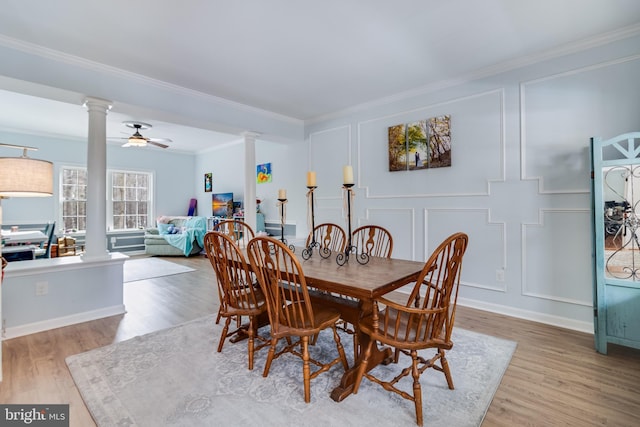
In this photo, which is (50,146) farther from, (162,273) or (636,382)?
(636,382)

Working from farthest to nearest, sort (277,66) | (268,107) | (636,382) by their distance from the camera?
(268,107)
(277,66)
(636,382)

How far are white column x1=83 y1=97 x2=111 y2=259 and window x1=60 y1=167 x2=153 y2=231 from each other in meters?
3.88

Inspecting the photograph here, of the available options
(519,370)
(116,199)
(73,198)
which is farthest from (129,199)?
(519,370)

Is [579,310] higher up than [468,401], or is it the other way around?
[579,310]

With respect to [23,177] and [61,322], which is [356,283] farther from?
[61,322]

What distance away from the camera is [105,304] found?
3.12 m

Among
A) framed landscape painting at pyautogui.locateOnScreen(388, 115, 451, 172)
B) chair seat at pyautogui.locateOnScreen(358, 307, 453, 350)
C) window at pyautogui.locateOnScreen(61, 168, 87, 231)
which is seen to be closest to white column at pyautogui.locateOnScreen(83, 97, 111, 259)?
chair seat at pyautogui.locateOnScreen(358, 307, 453, 350)

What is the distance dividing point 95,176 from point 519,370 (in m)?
4.02

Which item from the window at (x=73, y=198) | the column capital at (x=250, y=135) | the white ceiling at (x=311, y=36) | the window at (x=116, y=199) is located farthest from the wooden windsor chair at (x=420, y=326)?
the window at (x=73, y=198)

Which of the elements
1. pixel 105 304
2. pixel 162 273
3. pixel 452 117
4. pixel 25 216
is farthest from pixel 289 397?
pixel 25 216

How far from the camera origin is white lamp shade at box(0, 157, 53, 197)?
159cm

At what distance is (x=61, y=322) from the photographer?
113 inches

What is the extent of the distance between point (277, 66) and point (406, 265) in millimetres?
2259

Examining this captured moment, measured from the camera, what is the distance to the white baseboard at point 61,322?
2625 mm
